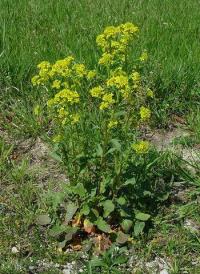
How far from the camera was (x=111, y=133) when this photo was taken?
9.82ft

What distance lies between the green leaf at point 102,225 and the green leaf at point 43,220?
29cm

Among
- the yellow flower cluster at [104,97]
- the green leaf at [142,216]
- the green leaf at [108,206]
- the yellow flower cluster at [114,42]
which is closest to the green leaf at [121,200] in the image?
the green leaf at [108,206]

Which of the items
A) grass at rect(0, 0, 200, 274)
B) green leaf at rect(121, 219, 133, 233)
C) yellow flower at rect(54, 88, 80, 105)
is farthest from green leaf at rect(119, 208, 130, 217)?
yellow flower at rect(54, 88, 80, 105)

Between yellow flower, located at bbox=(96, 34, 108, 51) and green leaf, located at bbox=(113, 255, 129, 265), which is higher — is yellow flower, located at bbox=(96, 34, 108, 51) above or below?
above

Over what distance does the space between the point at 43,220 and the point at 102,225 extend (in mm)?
351

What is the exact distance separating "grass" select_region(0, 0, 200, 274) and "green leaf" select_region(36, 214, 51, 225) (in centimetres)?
5

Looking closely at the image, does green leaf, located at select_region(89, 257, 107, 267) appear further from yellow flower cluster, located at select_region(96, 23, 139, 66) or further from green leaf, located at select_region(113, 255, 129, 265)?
yellow flower cluster, located at select_region(96, 23, 139, 66)

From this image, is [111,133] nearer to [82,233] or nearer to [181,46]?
[82,233]

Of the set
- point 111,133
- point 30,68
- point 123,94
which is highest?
point 123,94

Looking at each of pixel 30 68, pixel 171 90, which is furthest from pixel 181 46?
pixel 30 68

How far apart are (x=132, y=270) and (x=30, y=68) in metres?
1.91

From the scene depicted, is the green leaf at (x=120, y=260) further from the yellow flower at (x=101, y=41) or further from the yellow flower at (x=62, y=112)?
the yellow flower at (x=101, y=41)

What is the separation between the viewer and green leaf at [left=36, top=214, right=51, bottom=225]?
3.23m

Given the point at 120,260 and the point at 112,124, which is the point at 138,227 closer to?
the point at 120,260
